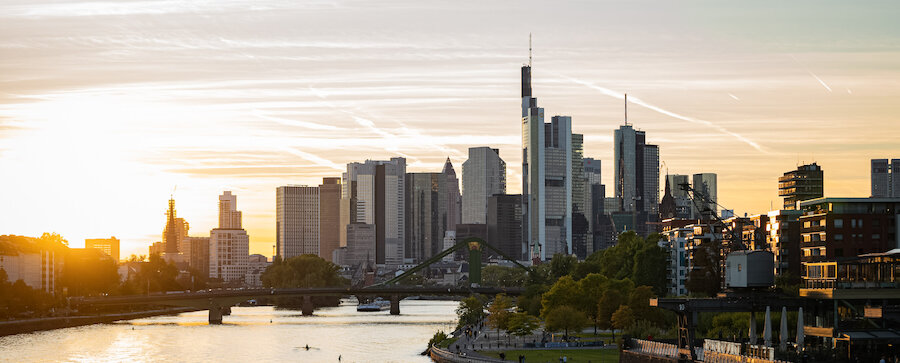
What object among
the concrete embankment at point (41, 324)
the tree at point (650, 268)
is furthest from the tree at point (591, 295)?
the concrete embankment at point (41, 324)

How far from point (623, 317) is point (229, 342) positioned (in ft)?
161

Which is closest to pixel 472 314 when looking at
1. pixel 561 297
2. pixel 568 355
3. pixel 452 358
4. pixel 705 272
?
pixel 705 272

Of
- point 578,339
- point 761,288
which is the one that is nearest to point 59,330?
point 578,339

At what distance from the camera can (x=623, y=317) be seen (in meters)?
116

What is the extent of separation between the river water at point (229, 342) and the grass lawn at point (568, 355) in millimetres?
12244

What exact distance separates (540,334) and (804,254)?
27953 mm

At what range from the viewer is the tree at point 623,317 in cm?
11525

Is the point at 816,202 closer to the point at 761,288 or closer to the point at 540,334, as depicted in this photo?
the point at 540,334

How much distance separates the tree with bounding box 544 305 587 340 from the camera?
122750 mm

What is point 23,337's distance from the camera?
507 feet

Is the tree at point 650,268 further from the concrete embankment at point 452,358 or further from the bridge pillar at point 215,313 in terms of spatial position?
the bridge pillar at point 215,313

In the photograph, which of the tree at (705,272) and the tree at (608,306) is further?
the tree at (705,272)

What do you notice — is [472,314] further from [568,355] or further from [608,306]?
[568,355]

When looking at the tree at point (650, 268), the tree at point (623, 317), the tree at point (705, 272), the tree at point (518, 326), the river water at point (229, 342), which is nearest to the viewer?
the tree at point (623, 317)
